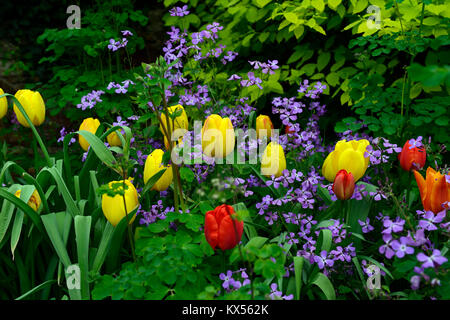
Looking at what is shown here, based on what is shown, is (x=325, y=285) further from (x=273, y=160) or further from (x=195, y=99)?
(x=195, y=99)

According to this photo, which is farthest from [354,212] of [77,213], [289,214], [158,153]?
[77,213]

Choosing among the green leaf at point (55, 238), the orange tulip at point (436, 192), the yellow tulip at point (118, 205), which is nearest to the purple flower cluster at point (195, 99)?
the yellow tulip at point (118, 205)

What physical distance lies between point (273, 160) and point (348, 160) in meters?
0.28

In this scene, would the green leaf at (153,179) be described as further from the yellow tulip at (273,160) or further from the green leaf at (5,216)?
the green leaf at (5,216)

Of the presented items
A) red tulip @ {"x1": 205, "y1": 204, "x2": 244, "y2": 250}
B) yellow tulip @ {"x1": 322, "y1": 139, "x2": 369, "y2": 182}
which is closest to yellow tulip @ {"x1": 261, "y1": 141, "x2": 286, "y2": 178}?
yellow tulip @ {"x1": 322, "y1": 139, "x2": 369, "y2": 182}

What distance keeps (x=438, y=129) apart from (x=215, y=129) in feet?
4.44

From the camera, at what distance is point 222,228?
4.74 ft

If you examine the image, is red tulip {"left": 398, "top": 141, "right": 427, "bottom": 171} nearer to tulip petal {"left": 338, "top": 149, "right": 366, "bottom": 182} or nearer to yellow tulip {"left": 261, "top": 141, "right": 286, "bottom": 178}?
tulip petal {"left": 338, "top": 149, "right": 366, "bottom": 182}

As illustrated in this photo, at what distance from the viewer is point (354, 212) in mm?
1897

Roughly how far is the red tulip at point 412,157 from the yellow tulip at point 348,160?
0.16m

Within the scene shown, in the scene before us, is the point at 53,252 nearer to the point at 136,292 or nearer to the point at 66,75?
the point at 136,292

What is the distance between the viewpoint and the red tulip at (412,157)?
5.98 feet

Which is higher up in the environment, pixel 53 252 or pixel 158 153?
pixel 158 153

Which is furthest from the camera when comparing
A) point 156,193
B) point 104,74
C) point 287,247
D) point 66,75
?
point 104,74
